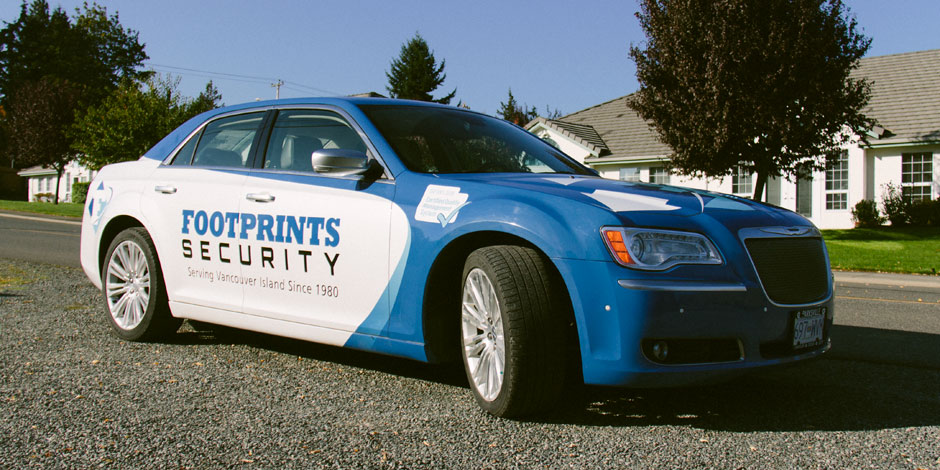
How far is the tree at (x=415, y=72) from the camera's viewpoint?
224 ft

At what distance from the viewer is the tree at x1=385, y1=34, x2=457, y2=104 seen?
68125 mm

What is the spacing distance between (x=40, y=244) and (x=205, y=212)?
36.9 feet

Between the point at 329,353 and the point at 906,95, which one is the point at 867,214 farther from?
the point at 329,353

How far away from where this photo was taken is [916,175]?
963 inches

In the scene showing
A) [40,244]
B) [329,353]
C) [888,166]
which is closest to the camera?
[329,353]

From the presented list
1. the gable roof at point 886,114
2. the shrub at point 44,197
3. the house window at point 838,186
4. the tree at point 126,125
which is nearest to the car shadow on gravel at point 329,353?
the gable roof at point 886,114

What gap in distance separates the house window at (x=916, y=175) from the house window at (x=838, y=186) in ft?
5.31

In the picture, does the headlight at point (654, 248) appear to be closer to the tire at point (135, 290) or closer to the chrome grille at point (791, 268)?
the chrome grille at point (791, 268)

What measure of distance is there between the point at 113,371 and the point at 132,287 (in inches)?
43.9

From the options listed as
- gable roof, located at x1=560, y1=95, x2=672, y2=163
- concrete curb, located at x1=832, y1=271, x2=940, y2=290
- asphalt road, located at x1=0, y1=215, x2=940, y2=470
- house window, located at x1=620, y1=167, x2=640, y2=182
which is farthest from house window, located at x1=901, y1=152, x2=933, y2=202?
asphalt road, located at x1=0, y1=215, x2=940, y2=470

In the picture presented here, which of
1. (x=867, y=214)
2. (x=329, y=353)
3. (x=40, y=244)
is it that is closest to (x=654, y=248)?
(x=329, y=353)

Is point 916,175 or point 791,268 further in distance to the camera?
point 916,175

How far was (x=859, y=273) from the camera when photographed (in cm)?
1348

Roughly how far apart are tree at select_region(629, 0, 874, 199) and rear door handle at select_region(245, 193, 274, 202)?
1703 centimetres
